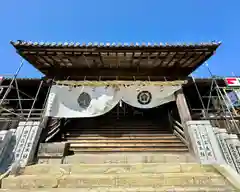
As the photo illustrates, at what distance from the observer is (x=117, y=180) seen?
11.6 feet

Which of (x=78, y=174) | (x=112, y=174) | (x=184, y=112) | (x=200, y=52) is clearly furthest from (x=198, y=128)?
(x=78, y=174)

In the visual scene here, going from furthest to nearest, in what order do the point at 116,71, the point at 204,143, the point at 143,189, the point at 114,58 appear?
1. the point at 116,71
2. the point at 114,58
3. the point at 204,143
4. the point at 143,189

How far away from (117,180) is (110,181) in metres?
0.17

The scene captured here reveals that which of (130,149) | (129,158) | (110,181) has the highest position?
(130,149)

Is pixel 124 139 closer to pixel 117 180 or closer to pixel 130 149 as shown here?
pixel 130 149

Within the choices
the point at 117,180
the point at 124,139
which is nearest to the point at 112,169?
the point at 117,180

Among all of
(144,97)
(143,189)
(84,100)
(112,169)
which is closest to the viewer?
(143,189)

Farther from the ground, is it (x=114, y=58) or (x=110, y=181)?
(x=114, y=58)

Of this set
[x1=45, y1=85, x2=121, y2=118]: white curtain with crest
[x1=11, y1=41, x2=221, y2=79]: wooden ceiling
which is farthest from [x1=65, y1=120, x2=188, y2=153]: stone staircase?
[x1=11, y1=41, x2=221, y2=79]: wooden ceiling

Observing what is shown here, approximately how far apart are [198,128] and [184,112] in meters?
0.86

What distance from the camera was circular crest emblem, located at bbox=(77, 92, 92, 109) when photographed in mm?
6182

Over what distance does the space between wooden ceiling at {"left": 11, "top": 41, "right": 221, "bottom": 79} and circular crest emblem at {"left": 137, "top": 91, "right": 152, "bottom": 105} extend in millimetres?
1324

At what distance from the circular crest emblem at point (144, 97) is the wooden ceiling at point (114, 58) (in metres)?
1.32

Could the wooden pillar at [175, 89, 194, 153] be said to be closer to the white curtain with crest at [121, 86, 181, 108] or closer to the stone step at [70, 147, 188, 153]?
the white curtain with crest at [121, 86, 181, 108]
